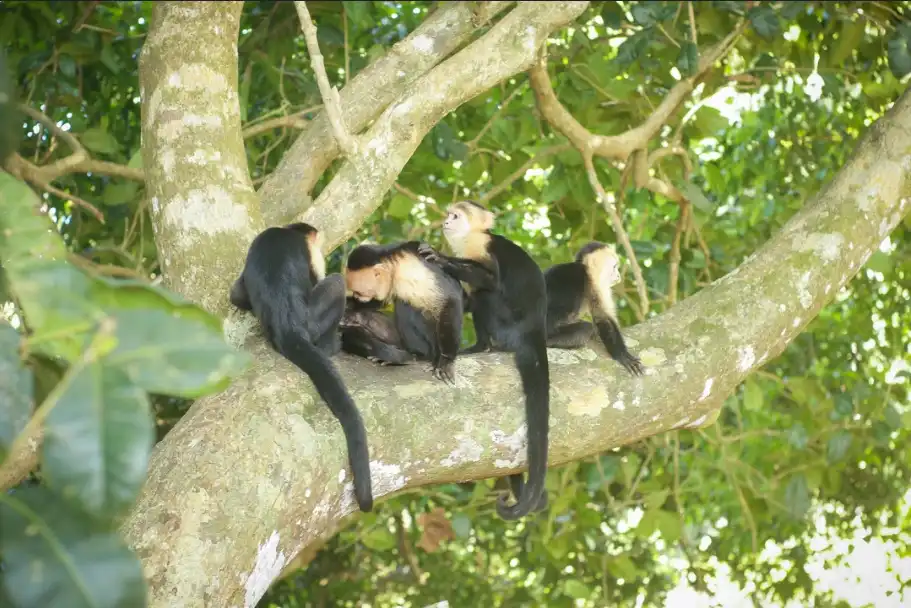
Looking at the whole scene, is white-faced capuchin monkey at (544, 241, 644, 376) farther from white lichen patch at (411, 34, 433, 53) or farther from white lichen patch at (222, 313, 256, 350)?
white lichen patch at (222, 313, 256, 350)

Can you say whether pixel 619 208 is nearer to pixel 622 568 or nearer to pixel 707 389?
pixel 622 568

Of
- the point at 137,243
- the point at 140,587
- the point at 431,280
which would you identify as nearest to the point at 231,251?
the point at 431,280

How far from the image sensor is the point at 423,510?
207 inches

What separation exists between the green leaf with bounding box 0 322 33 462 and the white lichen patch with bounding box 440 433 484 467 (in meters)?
1.43

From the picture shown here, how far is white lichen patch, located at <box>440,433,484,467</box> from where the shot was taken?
2.03m

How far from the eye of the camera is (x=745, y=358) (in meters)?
2.51

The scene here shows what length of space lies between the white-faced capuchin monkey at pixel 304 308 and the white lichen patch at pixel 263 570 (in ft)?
0.74

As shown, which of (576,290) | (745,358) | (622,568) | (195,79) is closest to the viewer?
(745,358)

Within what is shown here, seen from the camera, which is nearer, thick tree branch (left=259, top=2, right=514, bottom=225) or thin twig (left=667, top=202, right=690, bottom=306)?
thick tree branch (left=259, top=2, right=514, bottom=225)

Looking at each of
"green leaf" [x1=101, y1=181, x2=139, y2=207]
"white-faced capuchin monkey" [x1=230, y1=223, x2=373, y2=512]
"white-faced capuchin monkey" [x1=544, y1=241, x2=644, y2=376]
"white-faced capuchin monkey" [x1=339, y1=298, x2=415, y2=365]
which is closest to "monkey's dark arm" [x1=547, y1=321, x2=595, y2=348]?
"white-faced capuchin monkey" [x1=544, y1=241, x2=644, y2=376]

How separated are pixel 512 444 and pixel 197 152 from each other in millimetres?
1183

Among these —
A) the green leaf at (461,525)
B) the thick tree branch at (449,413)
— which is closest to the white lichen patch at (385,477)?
the thick tree branch at (449,413)

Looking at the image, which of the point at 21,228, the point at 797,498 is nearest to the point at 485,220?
the point at 797,498

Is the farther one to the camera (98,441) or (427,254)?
(427,254)
